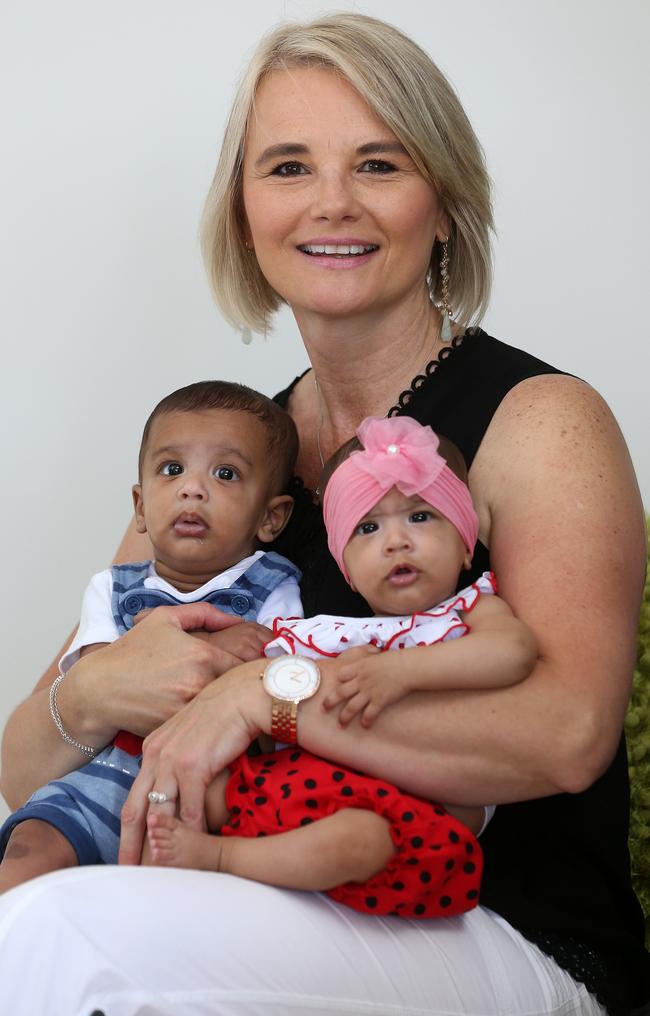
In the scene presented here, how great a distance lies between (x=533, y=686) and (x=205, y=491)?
0.73 m

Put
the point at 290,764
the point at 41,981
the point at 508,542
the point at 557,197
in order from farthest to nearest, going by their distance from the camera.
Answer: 1. the point at 557,197
2. the point at 508,542
3. the point at 290,764
4. the point at 41,981

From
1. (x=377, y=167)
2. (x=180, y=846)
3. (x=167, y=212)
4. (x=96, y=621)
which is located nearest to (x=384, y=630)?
(x=180, y=846)

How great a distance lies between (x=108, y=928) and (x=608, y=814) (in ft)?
2.99

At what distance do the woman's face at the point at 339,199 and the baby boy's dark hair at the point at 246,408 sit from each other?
201 mm

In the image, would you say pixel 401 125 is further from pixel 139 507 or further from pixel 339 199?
pixel 139 507

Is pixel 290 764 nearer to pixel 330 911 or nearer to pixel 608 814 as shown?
pixel 330 911

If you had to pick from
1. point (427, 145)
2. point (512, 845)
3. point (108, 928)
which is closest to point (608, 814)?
point (512, 845)

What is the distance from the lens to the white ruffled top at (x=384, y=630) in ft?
6.57

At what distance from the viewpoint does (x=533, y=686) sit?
192cm

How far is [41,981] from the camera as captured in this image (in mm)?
1649

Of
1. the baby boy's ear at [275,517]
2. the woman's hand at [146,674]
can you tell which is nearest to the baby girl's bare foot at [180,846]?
the woman's hand at [146,674]

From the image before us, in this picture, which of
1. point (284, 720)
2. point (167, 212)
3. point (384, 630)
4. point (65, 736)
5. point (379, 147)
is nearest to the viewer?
point (284, 720)

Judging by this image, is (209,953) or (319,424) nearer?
(209,953)

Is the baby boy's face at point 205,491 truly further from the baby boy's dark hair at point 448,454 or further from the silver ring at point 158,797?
the silver ring at point 158,797
